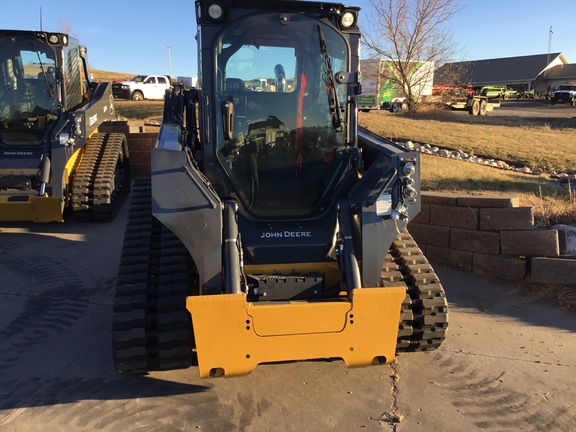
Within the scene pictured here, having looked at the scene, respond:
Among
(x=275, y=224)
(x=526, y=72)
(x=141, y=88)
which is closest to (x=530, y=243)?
(x=275, y=224)

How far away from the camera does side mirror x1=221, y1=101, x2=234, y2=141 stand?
3850mm

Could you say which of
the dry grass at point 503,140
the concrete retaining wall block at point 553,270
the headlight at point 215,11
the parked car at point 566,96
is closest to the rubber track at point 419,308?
the concrete retaining wall block at point 553,270

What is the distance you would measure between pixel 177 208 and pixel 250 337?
99cm

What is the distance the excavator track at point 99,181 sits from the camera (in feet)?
27.5

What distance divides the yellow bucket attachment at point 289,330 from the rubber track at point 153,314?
40 cm

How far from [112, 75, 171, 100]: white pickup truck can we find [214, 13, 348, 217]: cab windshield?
91.3 feet

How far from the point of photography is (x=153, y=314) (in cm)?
362

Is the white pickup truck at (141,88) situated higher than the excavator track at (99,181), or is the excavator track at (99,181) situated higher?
the white pickup truck at (141,88)

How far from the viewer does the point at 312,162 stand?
14.1 feet

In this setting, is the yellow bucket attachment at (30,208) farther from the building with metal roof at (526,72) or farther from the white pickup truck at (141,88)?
the building with metal roof at (526,72)

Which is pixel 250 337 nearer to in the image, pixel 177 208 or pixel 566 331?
pixel 177 208

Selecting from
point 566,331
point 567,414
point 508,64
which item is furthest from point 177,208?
point 508,64

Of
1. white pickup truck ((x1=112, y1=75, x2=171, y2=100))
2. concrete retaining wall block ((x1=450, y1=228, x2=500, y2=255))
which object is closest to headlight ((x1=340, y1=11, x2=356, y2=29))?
concrete retaining wall block ((x1=450, y1=228, x2=500, y2=255))

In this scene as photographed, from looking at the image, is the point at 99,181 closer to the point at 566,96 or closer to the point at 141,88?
the point at 141,88
